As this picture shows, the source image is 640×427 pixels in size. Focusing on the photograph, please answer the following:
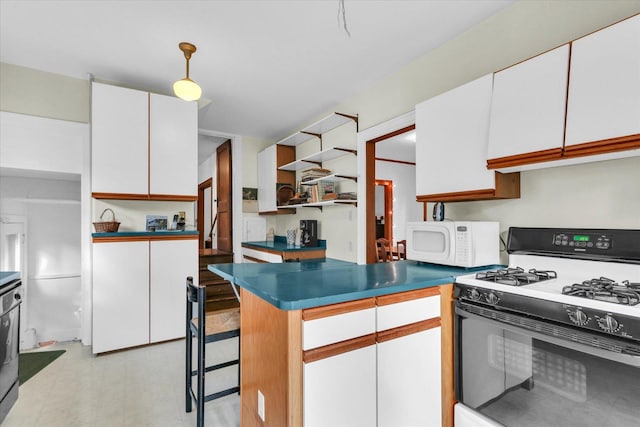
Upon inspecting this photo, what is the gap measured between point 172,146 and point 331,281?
2461 mm

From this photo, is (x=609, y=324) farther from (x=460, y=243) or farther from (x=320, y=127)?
(x=320, y=127)

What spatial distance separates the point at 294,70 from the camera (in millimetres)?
2881

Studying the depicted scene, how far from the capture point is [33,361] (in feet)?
8.78

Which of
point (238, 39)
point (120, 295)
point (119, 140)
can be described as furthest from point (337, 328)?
point (119, 140)

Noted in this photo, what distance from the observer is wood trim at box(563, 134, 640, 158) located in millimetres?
1295

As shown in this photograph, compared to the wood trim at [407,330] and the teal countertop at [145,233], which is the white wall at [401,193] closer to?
the teal countertop at [145,233]

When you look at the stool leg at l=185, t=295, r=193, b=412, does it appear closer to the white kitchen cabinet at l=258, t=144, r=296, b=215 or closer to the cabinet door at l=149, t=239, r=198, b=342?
the cabinet door at l=149, t=239, r=198, b=342

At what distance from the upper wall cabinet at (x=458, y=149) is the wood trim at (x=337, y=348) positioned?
43.8 inches

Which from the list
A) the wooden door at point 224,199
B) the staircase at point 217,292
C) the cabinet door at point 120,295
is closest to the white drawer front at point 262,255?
the wooden door at point 224,199

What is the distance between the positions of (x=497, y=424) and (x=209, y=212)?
6.80 meters

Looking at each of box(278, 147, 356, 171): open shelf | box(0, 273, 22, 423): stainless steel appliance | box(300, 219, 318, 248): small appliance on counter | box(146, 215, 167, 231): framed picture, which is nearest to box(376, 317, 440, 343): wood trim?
box(0, 273, 22, 423): stainless steel appliance

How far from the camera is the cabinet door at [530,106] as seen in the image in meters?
1.53

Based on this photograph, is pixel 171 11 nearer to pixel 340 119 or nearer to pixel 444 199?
pixel 340 119

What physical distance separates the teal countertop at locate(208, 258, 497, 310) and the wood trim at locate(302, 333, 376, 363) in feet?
0.59
